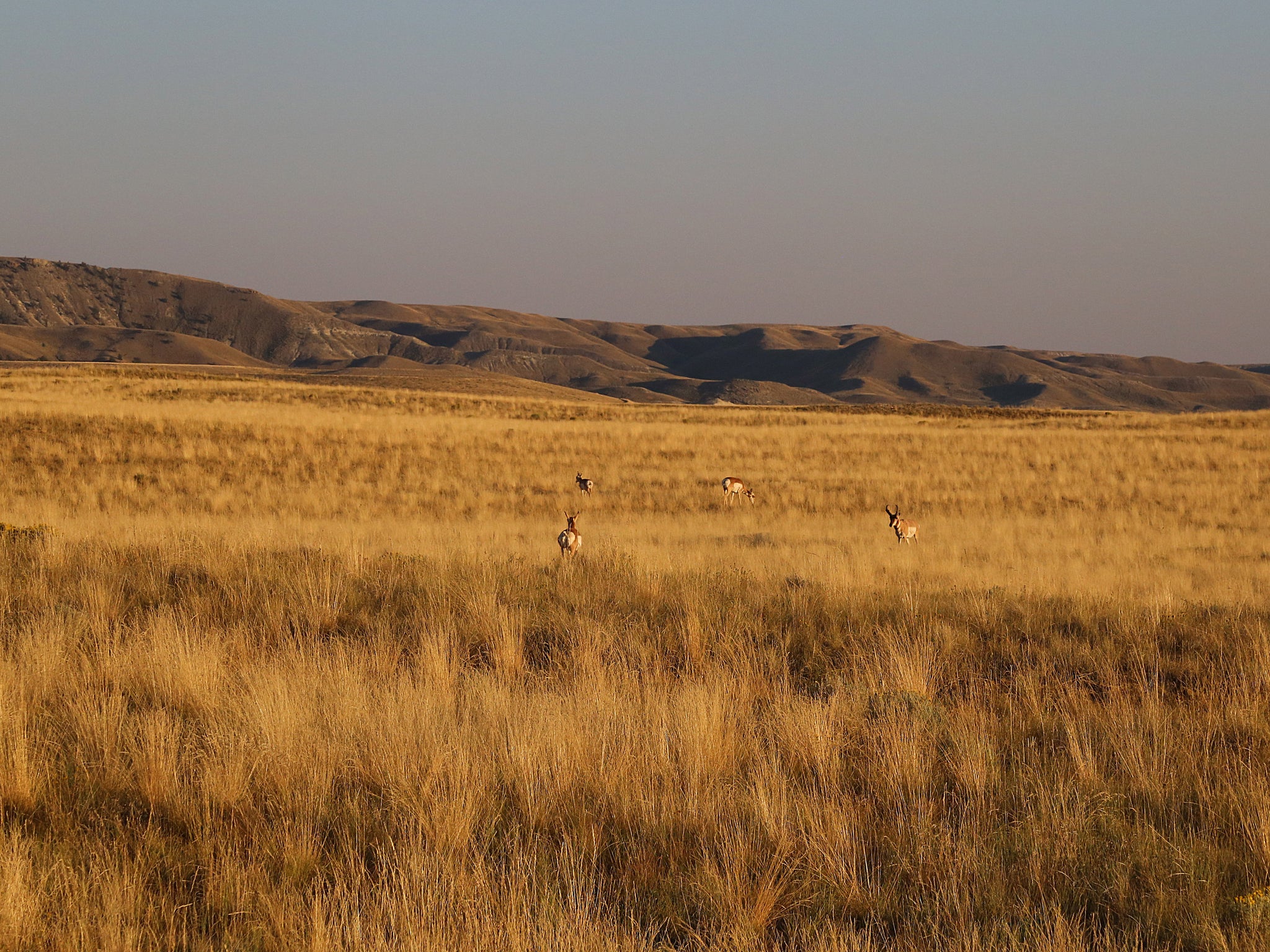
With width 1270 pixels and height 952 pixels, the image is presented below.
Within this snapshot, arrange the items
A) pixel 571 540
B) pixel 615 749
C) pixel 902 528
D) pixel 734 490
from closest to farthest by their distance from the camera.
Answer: pixel 615 749
pixel 571 540
pixel 902 528
pixel 734 490

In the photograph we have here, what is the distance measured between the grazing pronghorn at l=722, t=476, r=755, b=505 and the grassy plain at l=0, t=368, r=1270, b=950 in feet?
28.2

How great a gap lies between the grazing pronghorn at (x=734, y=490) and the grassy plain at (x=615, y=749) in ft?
28.2

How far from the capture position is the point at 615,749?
4.45 metres

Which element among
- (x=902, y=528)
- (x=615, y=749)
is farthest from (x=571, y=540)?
(x=615, y=749)

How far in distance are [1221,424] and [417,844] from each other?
50438mm

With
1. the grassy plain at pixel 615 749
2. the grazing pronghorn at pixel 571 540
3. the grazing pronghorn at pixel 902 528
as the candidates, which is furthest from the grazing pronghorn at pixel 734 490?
the grazing pronghorn at pixel 571 540

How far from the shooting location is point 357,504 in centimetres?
1992

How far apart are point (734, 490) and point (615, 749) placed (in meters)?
17.4

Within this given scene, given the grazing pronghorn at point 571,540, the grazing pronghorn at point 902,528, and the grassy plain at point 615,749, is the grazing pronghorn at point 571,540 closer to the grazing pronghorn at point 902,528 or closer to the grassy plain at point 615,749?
the grassy plain at point 615,749

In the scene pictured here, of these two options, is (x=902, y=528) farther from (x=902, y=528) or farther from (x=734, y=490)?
(x=734, y=490)

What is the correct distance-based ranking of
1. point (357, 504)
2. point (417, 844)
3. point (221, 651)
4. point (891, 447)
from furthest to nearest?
point (891, 447) < point (357, 504) < point (221, 651) < point (417, 844)

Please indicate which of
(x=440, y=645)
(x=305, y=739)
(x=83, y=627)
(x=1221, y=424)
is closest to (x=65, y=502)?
(x=83, y=627)

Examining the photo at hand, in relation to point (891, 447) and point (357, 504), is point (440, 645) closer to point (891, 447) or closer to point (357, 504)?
point (357, 504)

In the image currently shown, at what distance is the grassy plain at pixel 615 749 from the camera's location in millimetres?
3117
